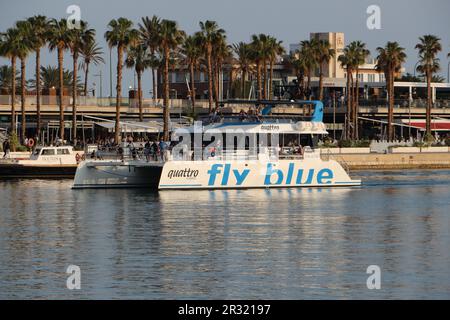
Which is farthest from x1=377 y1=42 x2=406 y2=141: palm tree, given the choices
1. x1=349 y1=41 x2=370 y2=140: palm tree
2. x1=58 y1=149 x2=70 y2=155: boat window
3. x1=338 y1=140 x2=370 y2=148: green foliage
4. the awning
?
x1=58 y1=149 x2=70 y2=155: boat window

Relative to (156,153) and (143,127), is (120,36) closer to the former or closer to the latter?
(143,127)

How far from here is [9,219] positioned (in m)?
46.5

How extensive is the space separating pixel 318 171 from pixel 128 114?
52521 mm

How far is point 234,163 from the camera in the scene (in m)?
59.0

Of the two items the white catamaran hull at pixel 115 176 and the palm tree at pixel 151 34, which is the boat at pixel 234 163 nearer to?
the white catamaran hull at pixel 115 176

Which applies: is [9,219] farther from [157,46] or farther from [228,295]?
[157,46]

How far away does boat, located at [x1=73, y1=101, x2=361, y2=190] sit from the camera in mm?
58594

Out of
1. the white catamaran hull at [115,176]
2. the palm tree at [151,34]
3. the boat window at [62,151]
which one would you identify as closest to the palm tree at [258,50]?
the palm tree at [151,34]

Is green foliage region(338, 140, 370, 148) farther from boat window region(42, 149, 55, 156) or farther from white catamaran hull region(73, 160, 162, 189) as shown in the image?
white catamaran hull region(73, 160, 162, 189)

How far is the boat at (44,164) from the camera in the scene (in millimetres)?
70188

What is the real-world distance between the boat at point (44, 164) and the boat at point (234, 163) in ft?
29.0

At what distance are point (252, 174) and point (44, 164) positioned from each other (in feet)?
56.0

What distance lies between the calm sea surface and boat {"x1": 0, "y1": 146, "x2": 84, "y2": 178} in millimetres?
9811

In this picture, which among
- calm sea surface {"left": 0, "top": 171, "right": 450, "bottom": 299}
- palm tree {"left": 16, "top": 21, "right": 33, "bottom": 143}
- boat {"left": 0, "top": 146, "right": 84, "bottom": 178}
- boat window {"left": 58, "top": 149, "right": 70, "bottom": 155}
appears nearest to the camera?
calm sea surface {"left": 0, "top": 171, "right": 450, "bottom": 299}
